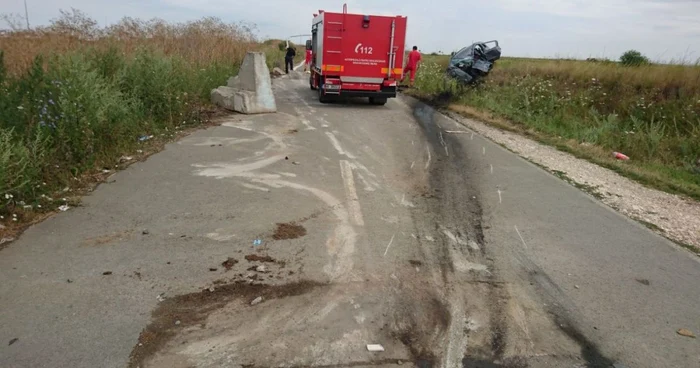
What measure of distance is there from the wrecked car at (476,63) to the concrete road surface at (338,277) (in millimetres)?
12149

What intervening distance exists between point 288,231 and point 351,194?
1622 millimetres

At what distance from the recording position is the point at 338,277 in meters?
4.43

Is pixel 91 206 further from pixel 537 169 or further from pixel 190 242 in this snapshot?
pixel 537 169

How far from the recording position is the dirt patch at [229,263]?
452 centimetres

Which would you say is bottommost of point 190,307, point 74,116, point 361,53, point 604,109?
point 190,307

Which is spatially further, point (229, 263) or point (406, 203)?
point (406, 203)

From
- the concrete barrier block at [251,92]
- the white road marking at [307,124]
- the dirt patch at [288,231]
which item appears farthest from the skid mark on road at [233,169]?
the concrete barrier block at [251,92]

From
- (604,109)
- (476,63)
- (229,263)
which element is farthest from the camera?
(476,63)

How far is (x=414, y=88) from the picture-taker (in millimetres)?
22156

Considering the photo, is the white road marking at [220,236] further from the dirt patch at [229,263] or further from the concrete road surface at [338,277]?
the dirt patch at [229,263]

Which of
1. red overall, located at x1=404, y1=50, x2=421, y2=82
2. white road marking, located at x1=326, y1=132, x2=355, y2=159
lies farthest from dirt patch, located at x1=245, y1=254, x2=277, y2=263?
red overall, located at x1=404, y1=50, x2=421, y2=82

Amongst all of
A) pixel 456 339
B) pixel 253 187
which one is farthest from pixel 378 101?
pixel 456 339

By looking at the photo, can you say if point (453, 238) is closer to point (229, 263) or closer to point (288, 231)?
point (288, 231)

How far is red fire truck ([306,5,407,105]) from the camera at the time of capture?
1548 centimetres
